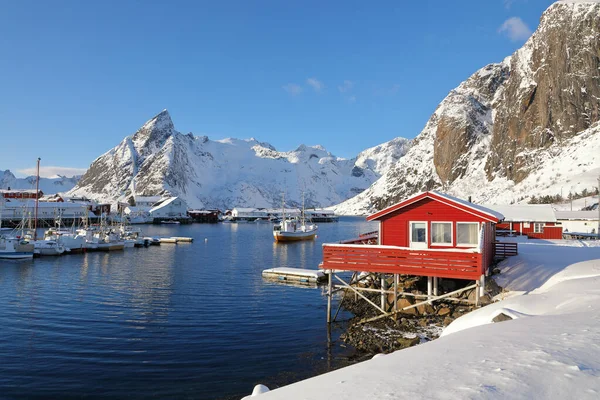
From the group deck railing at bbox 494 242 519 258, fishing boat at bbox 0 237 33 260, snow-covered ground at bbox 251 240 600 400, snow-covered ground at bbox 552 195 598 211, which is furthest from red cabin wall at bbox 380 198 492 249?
snow-covered ground at bbox 552 195 598 211

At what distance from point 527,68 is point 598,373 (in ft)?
630

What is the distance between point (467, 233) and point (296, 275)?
20442mm

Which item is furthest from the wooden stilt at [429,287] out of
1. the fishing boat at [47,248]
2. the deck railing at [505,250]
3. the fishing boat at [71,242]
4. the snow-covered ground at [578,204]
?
the snow-covered ground at [578,204]

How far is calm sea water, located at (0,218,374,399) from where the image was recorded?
1689 cm

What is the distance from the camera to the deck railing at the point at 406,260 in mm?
20812

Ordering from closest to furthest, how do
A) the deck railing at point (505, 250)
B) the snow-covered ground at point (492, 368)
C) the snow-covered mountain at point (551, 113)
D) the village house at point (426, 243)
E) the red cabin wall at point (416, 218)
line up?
the snow-covered ground at point (492, 368)
the village house at point (426, 243)
the red cabin wall at point (416, 218)
the deck railing at point (505, 250)
the snow-covered mountain at point (551, 113)

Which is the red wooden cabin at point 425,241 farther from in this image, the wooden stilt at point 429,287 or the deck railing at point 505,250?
the deck railing at point 505,250

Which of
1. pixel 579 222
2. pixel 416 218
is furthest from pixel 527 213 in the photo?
pixel 416 218

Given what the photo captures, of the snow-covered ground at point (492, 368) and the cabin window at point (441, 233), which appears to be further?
the cabin window at point (441, 233)

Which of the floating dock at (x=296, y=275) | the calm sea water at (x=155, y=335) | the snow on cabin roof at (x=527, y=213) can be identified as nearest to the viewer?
the calm sea water at (x=155, y=335)

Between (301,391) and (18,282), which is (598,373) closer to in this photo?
(301,391)

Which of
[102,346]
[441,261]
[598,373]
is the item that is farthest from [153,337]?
[598,373]

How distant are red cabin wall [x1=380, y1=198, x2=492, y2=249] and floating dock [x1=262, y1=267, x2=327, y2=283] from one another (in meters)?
15.0

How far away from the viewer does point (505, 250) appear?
3105 centimetres
